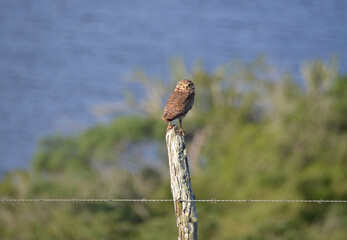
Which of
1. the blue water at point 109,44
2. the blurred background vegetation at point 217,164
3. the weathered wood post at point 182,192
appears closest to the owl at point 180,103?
the weathered wood post at point 182,192

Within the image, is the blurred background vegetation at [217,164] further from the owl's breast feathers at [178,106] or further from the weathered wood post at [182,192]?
the weathered wood post at [182,192]

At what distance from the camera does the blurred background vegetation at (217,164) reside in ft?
81.5

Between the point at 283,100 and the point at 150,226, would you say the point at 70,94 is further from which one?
the point at 150,226

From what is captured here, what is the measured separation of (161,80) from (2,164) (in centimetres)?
1025

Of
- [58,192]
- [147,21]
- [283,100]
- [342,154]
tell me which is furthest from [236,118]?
[147,21]

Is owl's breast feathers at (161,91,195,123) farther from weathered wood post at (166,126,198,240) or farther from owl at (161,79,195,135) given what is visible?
weathered wood post at (166,126,198,240)

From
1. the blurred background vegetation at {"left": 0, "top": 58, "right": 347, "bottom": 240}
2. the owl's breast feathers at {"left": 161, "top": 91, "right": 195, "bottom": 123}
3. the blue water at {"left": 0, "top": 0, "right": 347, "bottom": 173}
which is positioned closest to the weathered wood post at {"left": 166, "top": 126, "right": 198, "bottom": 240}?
the owl's breast feathers at {"left": 161, "top": 91, "right": 195, "bottom": 123}

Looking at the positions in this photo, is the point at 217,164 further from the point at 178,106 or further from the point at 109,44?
the point at 178,106

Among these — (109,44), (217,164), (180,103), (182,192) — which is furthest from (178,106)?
(109,44)

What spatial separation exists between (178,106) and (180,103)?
7cm

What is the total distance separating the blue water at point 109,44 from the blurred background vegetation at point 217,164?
4861 mm

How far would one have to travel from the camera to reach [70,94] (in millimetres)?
46406

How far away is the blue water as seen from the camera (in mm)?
45375

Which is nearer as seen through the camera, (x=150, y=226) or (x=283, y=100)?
(x=150, y=226)
